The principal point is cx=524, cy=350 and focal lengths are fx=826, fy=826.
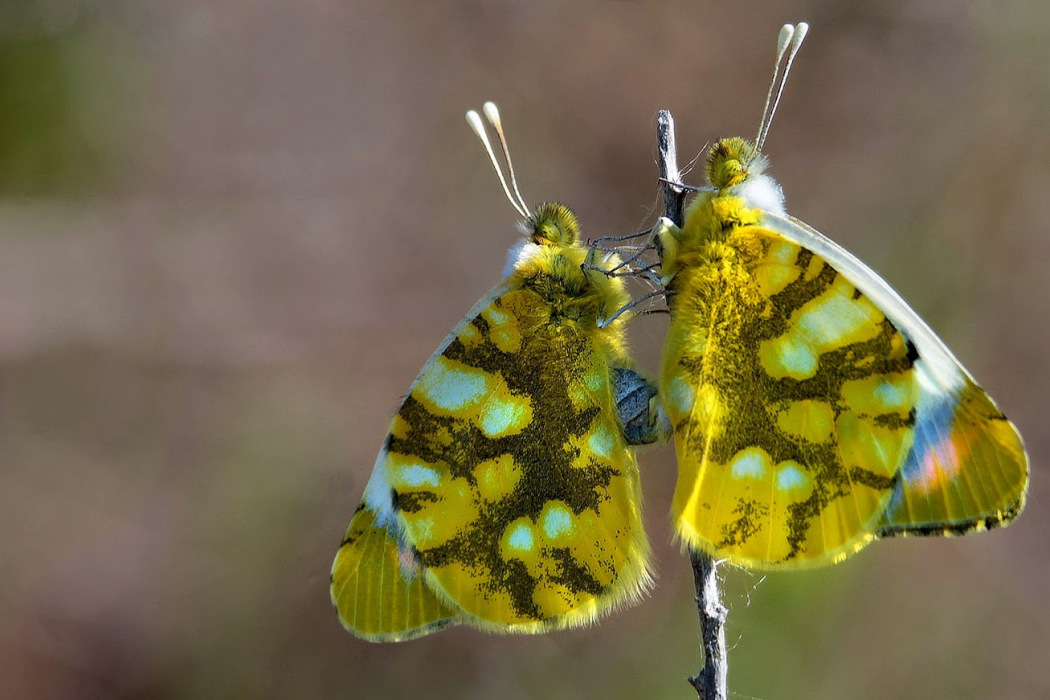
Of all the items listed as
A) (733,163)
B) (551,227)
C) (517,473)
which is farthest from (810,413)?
(551,227)

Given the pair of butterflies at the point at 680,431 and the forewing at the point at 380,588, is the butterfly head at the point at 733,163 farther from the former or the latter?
the forewing at the point at 380,588

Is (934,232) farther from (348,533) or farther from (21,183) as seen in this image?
(21,183)

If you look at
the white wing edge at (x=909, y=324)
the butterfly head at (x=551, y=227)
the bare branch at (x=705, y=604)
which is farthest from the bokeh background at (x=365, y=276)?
the white wing edge at (x=909, y=324)

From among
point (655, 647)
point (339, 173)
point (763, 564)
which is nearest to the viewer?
point (763, 564)

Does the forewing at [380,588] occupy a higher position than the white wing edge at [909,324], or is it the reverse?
the white wing edge at [909,324]

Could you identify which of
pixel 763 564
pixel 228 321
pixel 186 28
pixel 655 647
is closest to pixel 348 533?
pixel 763 564

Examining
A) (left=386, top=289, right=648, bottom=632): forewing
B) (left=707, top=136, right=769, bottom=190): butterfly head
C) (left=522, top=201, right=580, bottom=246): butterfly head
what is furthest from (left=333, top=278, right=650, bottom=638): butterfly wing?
(left=707, top=136, right=769, bottom=190): butterfly head

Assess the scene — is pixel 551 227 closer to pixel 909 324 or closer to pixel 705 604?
pixel 909 324

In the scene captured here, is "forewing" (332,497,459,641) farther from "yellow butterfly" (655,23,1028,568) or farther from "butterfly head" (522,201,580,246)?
"butterfly head" (522,201,580,246)
